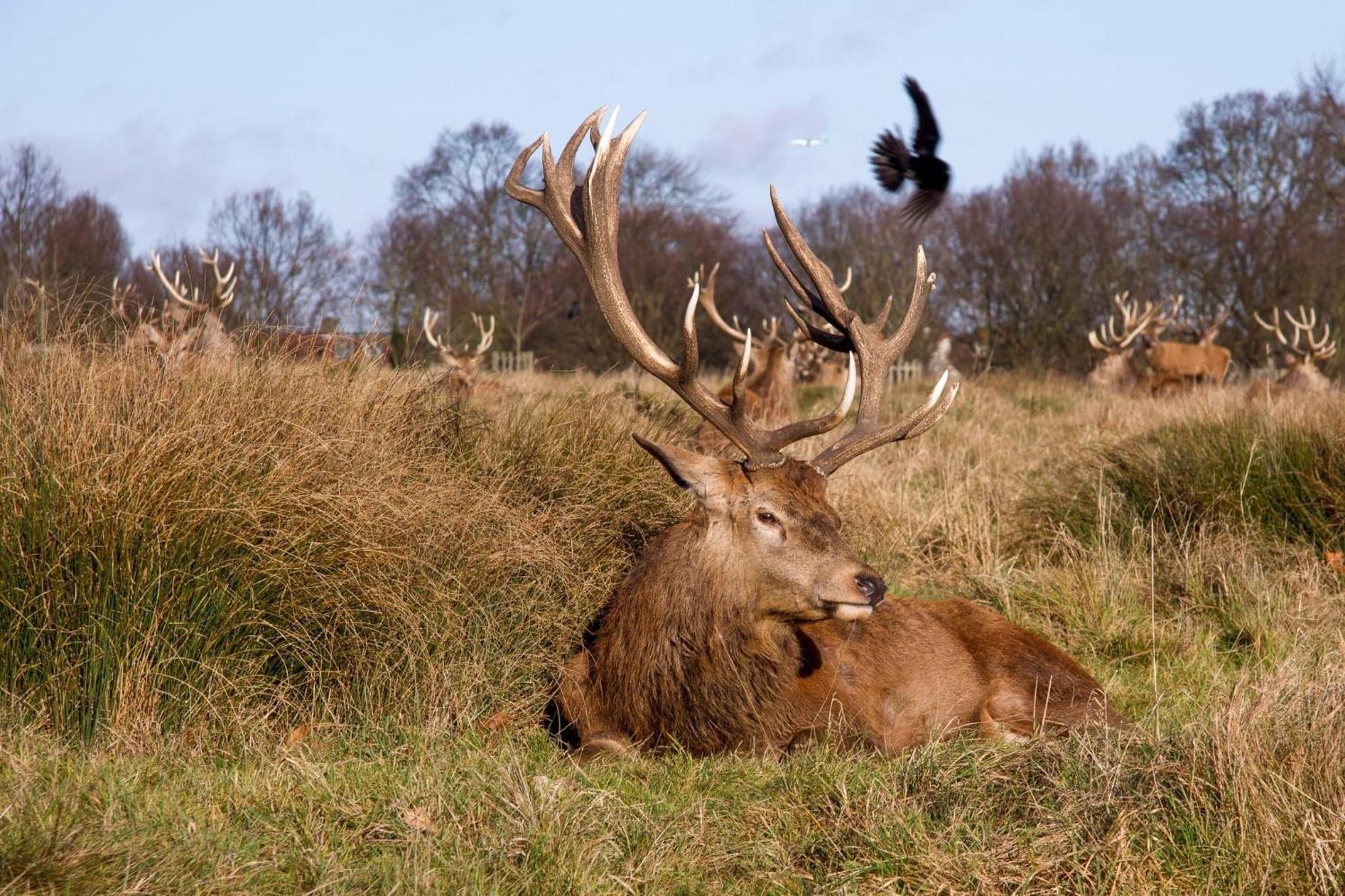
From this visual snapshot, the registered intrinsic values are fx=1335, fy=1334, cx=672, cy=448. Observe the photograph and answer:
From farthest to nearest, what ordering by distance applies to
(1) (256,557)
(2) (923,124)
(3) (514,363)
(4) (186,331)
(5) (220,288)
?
(3) (514,363) < (2) (923,124) < (5) (220,288) < (4) (186,331) < (1) (256,557)

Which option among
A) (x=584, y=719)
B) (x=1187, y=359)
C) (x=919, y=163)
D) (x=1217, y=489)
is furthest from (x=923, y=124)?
(x=1187, y=359)

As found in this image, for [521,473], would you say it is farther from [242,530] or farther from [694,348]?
[242,530]

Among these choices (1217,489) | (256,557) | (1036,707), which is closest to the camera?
(256,557)

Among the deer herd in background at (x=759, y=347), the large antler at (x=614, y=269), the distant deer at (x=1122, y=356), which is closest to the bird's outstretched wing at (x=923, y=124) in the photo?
the deer herd in background at (x=759, y=347)

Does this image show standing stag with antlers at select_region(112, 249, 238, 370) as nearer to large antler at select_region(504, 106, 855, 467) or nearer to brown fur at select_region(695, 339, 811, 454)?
large antler at select_region(504, 106, 855, 467)

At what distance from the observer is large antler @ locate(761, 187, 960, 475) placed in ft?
17.1

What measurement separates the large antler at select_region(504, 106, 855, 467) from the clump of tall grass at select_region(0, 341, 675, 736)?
79cm

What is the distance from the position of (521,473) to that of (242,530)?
4.86ft

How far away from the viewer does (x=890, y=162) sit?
8273 millimetres

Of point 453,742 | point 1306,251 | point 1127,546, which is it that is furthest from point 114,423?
point 1306,251

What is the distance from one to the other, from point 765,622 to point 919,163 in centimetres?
433

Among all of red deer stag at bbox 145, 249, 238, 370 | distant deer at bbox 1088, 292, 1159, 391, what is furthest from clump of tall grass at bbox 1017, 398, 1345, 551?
distant deer at bbox 1088, 292, 1159, 391

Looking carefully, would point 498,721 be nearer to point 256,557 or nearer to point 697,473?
point 256,557

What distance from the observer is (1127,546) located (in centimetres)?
732
